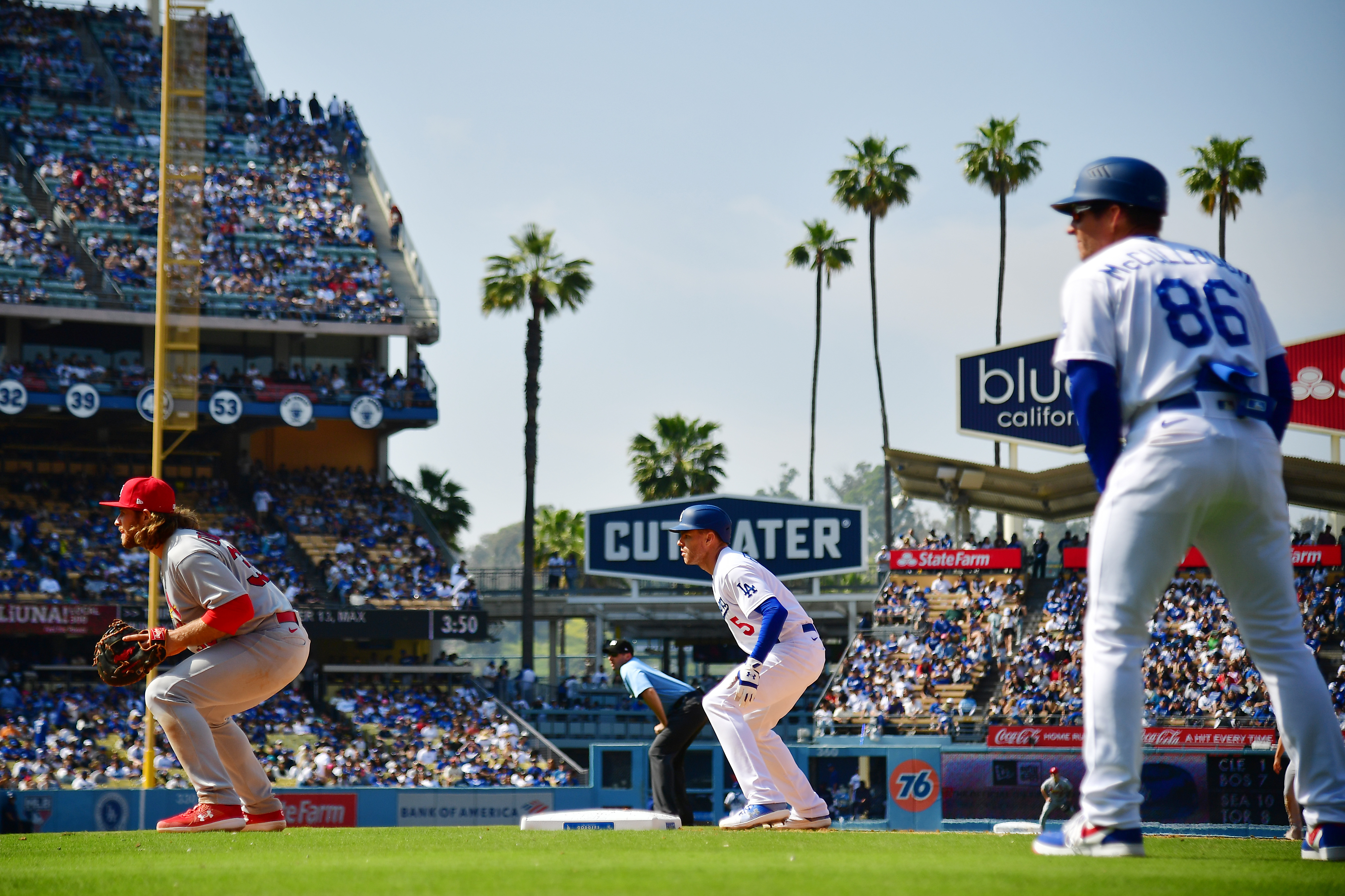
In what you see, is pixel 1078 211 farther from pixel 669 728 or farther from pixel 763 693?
pixel 669 728

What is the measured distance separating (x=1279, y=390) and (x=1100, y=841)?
171cm

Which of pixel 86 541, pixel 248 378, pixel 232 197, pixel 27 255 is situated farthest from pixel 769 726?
pixel 232 197

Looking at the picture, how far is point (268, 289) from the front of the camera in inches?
1555

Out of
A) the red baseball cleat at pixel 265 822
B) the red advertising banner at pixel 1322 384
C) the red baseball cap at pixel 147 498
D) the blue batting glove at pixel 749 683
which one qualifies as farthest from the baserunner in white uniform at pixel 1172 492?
the red advertising banner at pixel 1322 384

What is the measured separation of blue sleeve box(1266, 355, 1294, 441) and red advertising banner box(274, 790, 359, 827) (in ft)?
70.6

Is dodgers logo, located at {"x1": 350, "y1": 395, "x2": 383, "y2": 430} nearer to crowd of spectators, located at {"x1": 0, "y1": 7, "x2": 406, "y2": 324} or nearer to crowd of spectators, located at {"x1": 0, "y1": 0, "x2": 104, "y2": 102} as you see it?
crowd of spectators, located at {"x1": 0, "y1": 7, "x2": 406, "y2": 324}

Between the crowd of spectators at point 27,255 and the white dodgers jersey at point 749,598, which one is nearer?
the white dodgers jersey at point 749,598

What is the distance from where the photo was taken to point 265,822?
7859 mm

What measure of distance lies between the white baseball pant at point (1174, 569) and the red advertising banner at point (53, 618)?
99.4 feet

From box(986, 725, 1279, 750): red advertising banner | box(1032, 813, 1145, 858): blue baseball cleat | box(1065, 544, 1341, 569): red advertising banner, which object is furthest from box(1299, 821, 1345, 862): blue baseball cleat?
box(1065, 544, 1341, 569): red advertising banner

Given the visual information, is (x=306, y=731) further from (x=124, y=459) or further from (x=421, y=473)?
(x=421, y=473)

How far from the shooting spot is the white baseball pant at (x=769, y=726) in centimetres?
842

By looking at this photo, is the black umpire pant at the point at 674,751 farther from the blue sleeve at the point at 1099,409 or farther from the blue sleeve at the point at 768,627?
the blue sleeve at the point at 1099,409

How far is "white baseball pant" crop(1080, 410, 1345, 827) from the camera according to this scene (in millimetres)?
4789
